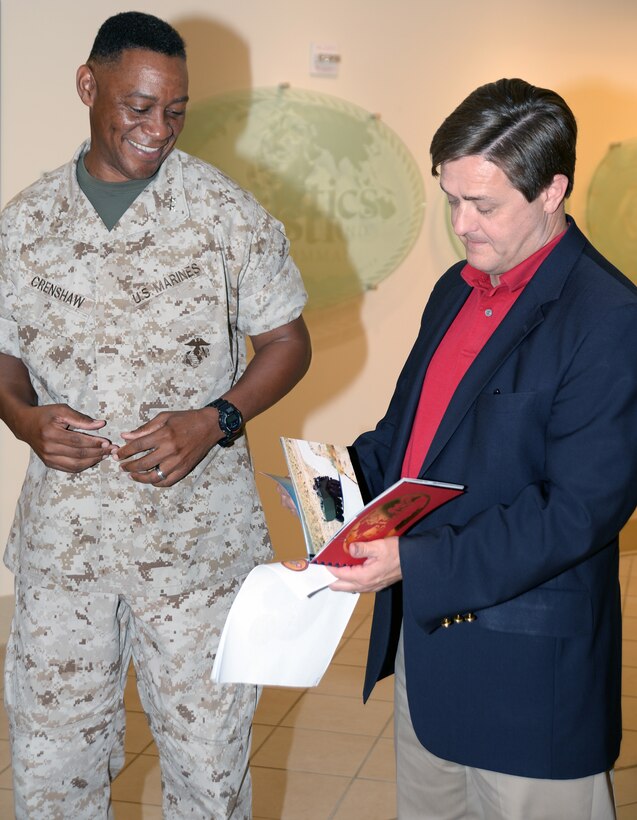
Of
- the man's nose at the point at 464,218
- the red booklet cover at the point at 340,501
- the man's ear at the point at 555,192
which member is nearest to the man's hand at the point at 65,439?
the red booklet cover at the point at 340,501

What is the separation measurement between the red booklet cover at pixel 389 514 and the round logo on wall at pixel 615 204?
4.63 m

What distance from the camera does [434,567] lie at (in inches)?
66.2

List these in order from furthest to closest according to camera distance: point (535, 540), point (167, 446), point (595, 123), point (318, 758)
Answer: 1. point (595, 123)
2. point (318, 758)
3. point (167, 446)
4. point (535, 540)

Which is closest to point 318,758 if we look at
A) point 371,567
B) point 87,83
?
point 371,567

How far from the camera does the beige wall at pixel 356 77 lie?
4.32m

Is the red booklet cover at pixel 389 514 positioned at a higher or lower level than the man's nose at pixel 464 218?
lower

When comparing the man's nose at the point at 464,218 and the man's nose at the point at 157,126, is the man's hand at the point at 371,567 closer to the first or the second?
the man's nose at the point at 464,218

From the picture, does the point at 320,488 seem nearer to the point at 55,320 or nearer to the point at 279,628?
the point at 279,628

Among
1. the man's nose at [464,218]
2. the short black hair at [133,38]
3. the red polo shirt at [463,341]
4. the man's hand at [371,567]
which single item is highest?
the short black hair at [133,38]

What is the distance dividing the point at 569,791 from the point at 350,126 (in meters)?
3.89

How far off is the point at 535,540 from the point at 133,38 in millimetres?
1304

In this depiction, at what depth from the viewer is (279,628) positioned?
5.84 feet

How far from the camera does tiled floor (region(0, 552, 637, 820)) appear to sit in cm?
319

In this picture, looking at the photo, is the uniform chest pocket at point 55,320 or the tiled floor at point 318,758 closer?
the uniform chest pocket at point 55,320
